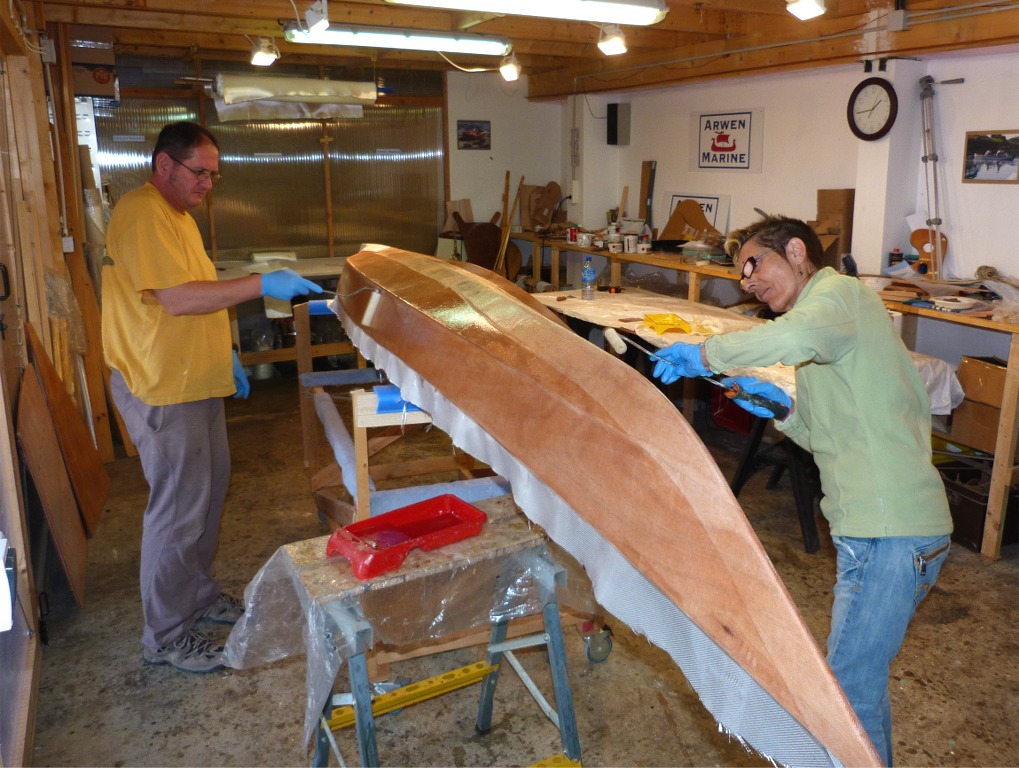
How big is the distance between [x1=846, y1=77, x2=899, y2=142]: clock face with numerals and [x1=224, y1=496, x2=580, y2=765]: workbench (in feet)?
11.2

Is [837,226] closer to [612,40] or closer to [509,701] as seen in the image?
[612,40]

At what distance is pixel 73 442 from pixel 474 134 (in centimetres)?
487

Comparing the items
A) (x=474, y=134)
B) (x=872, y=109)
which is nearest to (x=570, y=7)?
(x=872, y=109)

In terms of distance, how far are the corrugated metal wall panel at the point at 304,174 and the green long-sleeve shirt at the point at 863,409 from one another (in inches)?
228

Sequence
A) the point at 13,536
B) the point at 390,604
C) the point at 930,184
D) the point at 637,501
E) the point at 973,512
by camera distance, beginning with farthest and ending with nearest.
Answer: the point at 930,184 < the point at 973,512 < the point at 13,536 < the point at 390,604 < the point at 637,501

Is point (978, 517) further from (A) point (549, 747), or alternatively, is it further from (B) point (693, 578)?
(B) point (693, 578)

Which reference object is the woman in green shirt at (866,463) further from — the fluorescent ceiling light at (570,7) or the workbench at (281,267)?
the workbench at (281,267)

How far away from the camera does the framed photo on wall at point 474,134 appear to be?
7590 mm

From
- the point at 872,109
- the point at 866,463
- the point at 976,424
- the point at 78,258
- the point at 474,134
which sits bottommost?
the point at 976,424

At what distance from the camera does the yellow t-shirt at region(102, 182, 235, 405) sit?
2.61 m

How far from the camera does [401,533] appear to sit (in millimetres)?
2129

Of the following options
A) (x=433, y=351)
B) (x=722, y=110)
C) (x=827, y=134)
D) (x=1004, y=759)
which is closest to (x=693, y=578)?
(x=433, y=351)

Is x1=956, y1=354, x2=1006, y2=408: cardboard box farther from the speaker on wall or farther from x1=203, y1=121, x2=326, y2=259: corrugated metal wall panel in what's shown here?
x1=203, y1=121, x2=326, y2=259: corrugated metal wall panel

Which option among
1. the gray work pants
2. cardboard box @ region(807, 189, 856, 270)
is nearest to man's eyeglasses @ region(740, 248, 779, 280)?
the gray work pants
